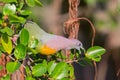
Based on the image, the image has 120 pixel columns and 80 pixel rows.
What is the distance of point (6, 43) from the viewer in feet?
2.97

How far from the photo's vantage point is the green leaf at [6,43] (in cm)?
90

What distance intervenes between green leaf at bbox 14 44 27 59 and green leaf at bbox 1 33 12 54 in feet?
0.10

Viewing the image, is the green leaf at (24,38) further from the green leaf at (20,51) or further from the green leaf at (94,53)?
the green leaf at (94,53)

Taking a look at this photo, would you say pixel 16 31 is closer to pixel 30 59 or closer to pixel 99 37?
pixel 30 59

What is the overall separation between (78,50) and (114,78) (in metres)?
0.69

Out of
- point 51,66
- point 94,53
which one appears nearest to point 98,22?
point 94,53

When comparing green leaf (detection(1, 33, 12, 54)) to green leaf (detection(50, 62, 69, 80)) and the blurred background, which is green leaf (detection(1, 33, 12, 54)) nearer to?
green leaf (detection(50, 62, 69, 80))

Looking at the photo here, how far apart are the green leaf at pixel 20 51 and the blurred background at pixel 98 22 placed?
0.30m

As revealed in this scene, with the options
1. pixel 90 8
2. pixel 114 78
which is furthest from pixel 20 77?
pixel 114 78

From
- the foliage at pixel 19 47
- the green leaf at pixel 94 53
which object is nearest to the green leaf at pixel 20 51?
the foliage at pixel 19 47

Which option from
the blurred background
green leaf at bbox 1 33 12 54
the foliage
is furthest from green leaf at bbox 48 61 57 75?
the blurred background

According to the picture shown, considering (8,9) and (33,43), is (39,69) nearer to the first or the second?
(33,43)

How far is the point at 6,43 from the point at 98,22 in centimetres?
50

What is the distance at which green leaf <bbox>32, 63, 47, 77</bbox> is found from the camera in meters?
0.89
